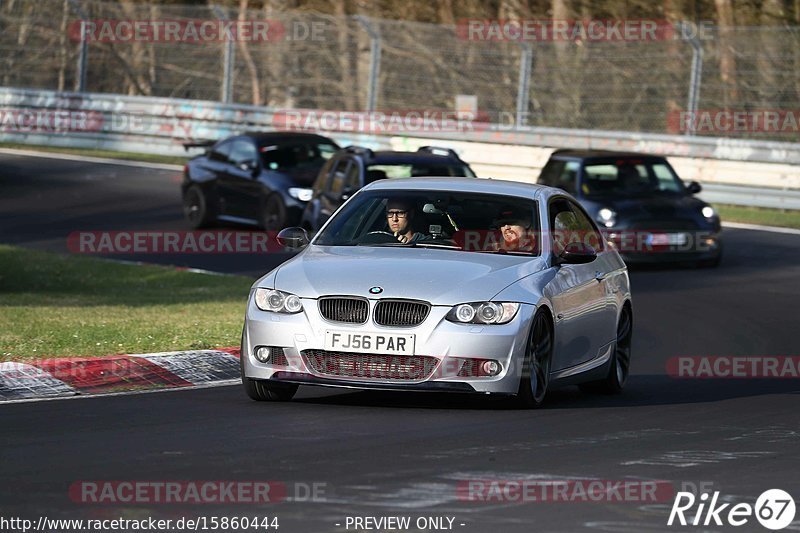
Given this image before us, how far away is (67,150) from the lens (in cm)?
3556

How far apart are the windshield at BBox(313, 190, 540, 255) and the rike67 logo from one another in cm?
364

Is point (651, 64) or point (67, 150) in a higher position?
point (651, 64)

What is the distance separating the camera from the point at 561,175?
76.7 ft

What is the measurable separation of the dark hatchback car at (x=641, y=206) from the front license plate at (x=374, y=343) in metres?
12.3

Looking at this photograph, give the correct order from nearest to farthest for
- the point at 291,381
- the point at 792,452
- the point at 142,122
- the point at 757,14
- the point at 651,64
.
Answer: the point at 792,452
the point at 291,381
the point at 651,64
the point at 142,122
the point at 757,14

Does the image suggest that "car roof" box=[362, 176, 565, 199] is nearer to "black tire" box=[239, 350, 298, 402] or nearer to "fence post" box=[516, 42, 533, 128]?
"black tire" box=[239, 350, 298, 402]

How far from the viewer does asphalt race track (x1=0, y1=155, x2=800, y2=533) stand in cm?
694

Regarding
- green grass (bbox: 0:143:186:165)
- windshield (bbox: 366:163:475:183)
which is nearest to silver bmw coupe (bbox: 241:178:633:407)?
windshield (bbox: 366:163:475:183)

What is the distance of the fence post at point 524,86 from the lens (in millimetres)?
31734

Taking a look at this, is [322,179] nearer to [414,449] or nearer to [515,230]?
[515,230]

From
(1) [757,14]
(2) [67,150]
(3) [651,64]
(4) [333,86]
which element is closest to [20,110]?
(2) [67,150]

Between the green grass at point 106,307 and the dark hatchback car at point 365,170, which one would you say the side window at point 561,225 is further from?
the dark hatchback car at point 365,170

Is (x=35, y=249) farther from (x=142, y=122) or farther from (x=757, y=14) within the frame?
(x=757, y=14)

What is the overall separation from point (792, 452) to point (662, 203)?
1360cm
